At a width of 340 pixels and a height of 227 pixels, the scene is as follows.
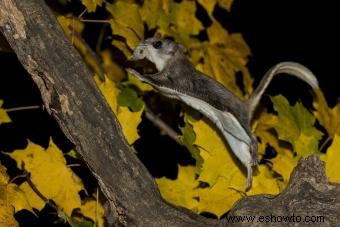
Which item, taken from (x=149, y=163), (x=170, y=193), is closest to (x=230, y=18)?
(x=149, y=163)

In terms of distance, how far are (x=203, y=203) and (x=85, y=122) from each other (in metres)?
0.41

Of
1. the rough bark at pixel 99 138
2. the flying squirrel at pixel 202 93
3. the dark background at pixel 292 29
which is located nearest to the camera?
the rough bark at pixel 99 138

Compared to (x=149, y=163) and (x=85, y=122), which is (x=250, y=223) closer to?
(x=85, y=122)

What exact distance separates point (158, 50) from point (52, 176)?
16.8 inches

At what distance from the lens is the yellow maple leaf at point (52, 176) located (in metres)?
1.67

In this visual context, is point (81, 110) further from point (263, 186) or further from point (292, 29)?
point (292, 29)

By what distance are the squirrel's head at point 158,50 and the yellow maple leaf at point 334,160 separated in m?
0.46

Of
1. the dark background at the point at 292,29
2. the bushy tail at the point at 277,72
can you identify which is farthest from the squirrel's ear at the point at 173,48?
the dark background at the point at 292,29

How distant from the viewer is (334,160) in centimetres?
159

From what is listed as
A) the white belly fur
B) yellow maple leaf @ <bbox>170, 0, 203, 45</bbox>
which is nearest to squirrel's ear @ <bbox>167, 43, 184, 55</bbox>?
the white belly fur

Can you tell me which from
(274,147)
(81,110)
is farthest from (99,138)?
(274,147)

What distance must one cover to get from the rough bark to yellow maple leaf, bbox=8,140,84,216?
236mm

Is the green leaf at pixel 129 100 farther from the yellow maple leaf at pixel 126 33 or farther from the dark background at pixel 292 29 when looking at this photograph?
the dark background at pixel 292 29

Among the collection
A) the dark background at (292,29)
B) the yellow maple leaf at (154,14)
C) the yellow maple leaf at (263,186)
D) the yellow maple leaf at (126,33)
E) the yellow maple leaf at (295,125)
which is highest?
the yellow maple leaf at (126,33)
